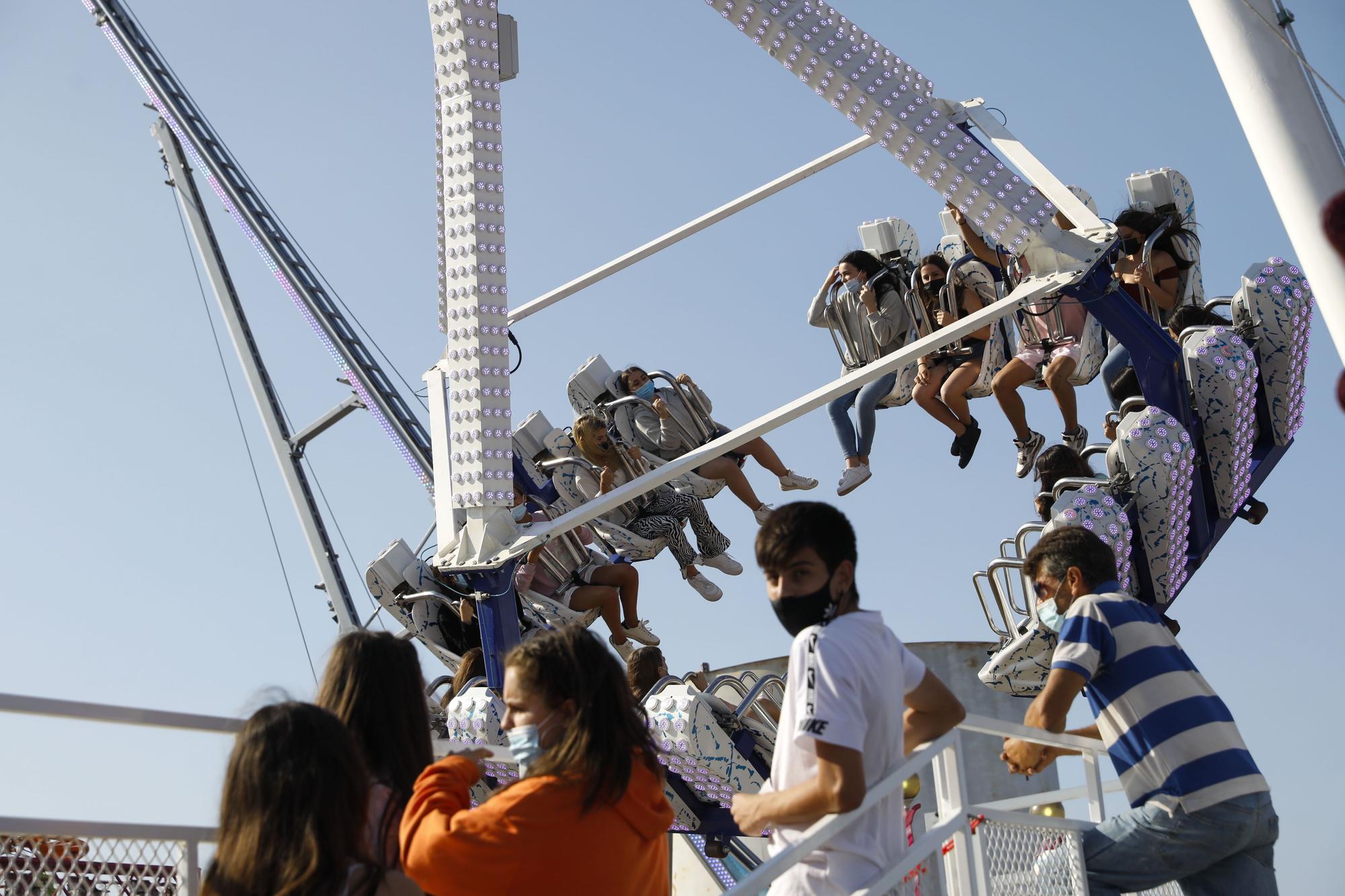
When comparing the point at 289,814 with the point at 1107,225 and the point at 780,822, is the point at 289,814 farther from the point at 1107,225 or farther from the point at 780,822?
the point at 1107,225

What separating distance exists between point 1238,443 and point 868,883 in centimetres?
533

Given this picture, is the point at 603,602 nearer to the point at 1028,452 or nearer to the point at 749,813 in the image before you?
the point at 1028,452

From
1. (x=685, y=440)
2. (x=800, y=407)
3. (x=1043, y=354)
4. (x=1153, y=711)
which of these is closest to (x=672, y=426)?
(x=685, y=440)

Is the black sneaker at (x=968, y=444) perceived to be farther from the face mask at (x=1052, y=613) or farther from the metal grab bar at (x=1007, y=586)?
the face mask at (x=1052, y=613)

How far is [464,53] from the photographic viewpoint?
24.3 ft

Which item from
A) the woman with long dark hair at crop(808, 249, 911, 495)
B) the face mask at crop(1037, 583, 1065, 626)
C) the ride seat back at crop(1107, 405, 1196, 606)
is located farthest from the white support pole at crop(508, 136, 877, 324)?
Answer: the face mask at crop(1037, 583, 1065, 626)

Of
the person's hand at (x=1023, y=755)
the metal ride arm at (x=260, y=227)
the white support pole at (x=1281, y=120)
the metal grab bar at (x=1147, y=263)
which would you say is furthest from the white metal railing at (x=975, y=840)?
the metal ride arm at (x=260, y=227)

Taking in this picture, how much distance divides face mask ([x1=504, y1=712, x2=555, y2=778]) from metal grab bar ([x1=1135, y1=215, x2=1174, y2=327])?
6143 millimetres

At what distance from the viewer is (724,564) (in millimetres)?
10359

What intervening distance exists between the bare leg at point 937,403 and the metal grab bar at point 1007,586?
5.85 feet

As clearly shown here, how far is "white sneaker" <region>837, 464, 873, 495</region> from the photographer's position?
9109 millimetres

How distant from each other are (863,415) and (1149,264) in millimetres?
2079

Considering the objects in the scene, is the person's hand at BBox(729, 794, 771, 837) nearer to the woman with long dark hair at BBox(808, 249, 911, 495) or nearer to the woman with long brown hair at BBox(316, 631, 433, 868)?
the woman with long brown hair at BBox(316, 631, 433, 868)

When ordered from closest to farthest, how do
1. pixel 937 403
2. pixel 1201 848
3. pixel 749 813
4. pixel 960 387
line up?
pixel 749 813
pixel 1201 848
pixel 960 387
pixel 937 403
